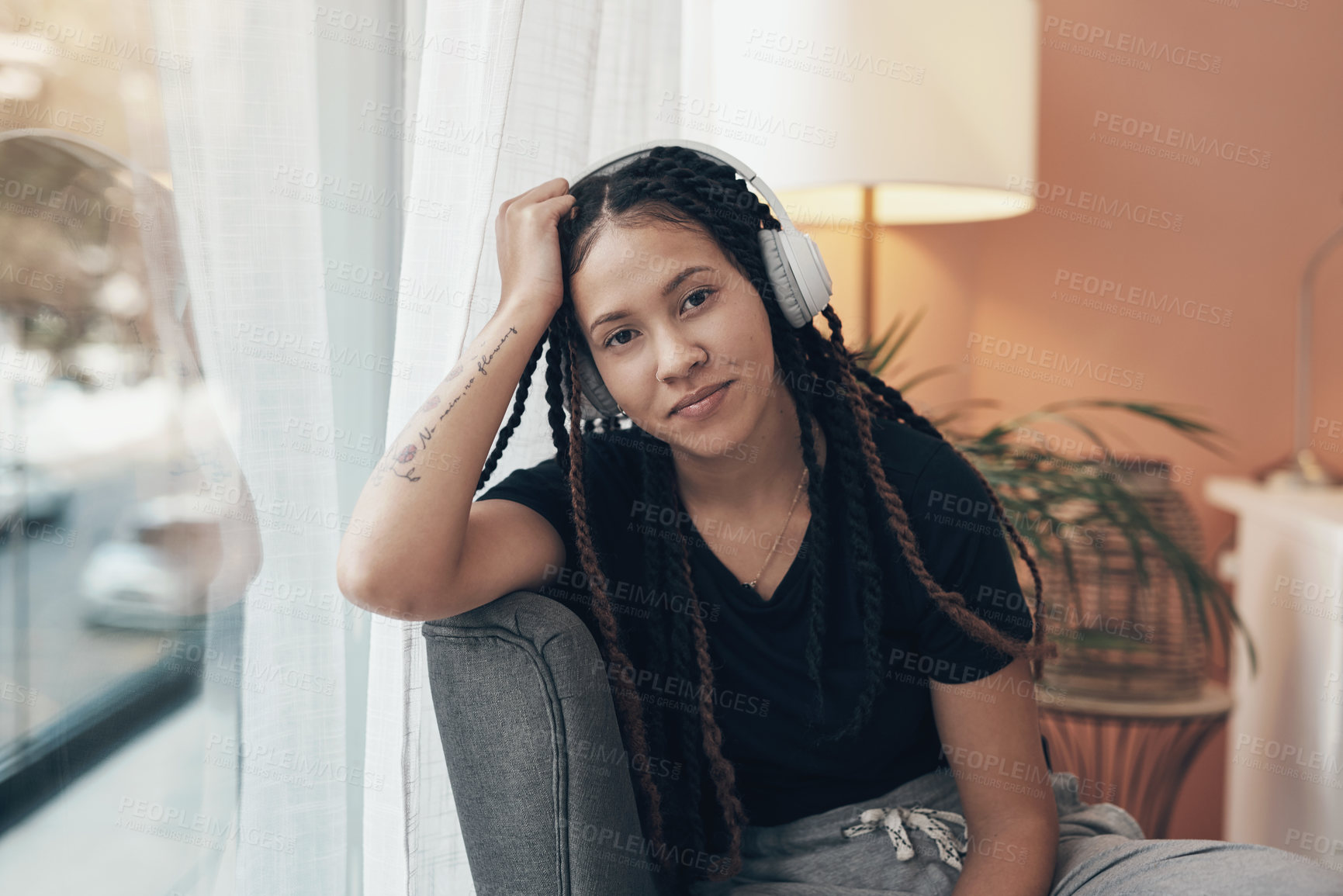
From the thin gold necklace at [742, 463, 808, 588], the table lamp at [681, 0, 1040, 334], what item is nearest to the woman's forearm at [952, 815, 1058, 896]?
the thin gold necklace at [742, 463, 808, 588]

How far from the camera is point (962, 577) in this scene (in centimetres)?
100

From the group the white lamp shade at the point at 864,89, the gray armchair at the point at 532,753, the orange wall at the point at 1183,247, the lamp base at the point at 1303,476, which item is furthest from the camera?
the orange wall at the point at 1183,247

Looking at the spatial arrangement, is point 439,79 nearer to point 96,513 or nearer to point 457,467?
point 457,467

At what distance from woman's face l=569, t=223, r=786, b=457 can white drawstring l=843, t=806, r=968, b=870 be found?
1.44 ft

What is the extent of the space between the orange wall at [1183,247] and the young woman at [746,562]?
1104 millimetres

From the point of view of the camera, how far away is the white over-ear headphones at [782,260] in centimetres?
96

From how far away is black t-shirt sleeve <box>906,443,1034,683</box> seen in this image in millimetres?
979

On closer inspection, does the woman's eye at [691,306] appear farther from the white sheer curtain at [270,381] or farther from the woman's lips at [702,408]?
the white sheer curtain at [270,381]

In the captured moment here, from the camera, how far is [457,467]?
2.87ft

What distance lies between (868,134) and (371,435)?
1005 mm

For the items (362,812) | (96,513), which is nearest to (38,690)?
(96,513)

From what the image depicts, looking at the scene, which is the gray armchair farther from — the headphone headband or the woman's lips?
the headphone headband

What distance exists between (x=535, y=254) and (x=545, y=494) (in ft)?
0.85

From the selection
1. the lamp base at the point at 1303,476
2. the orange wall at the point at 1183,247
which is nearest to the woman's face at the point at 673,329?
the orange wall at the point at 1183,247
